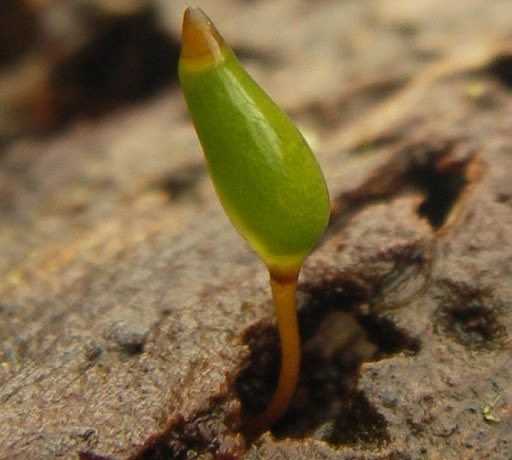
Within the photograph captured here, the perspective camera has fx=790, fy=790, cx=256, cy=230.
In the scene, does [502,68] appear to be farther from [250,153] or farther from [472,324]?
[250,153]

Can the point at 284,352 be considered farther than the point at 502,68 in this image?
No

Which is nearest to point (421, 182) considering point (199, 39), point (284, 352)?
point (284, 352)

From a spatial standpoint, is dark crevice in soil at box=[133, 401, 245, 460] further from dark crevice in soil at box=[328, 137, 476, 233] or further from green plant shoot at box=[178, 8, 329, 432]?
dark crevice in soil at box=[328, 137, 476, 233]

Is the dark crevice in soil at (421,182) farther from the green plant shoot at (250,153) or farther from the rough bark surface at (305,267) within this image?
the green plant shoot at (250,153)

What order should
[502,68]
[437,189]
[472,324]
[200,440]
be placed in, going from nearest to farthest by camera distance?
[200,440], [472,324], [437,189], [502,68]

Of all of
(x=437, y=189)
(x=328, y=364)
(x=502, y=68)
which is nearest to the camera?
(x=328, y=364)

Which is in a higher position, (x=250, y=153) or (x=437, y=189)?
(x=250, y=153)

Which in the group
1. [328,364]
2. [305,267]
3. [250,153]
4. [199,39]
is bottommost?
[328,364]

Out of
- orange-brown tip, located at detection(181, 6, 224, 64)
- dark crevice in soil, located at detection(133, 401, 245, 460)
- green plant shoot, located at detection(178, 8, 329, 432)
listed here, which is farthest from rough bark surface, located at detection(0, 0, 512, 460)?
orange-brown tip, located at detection(181, 6, 224, 64)
